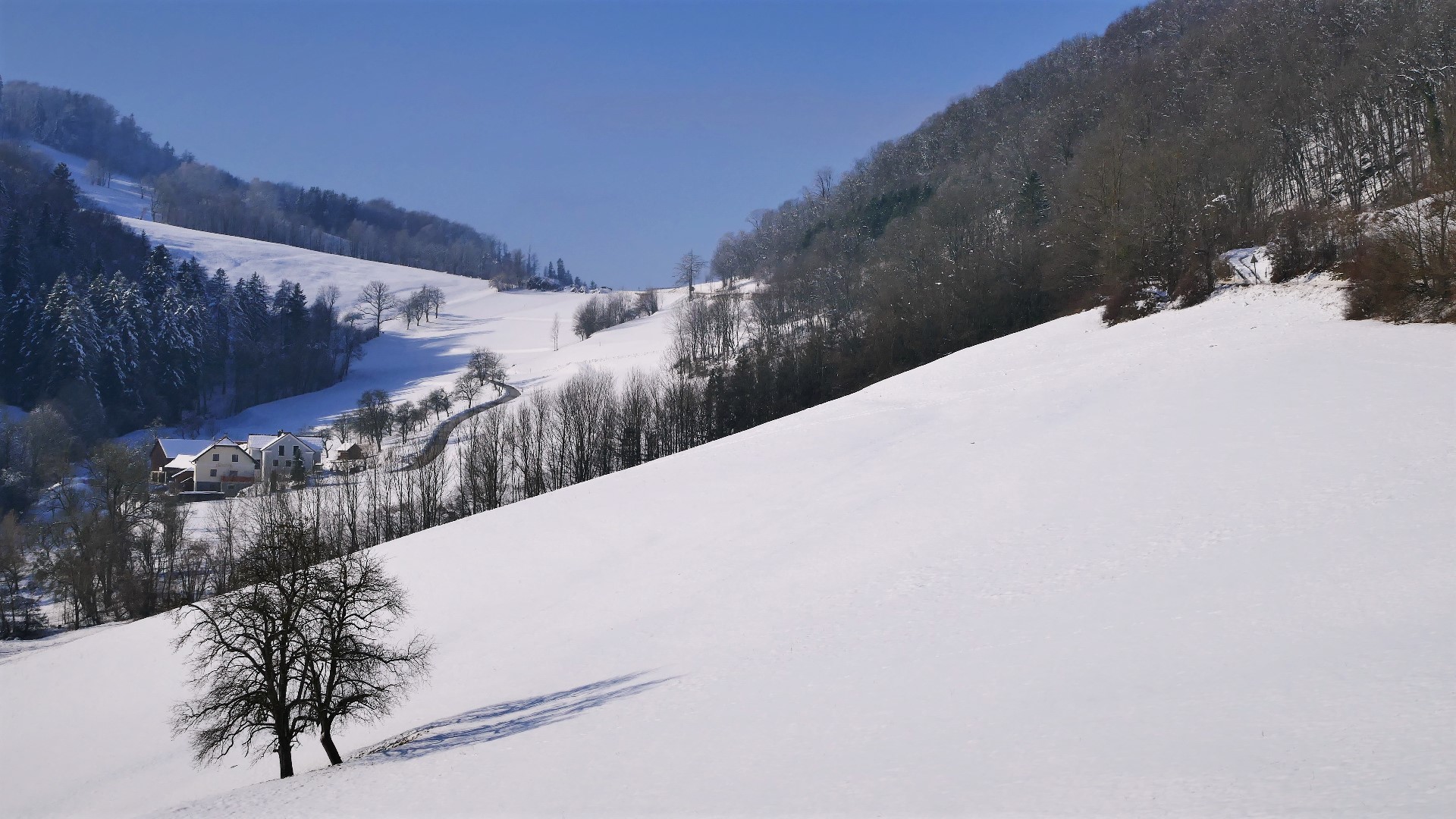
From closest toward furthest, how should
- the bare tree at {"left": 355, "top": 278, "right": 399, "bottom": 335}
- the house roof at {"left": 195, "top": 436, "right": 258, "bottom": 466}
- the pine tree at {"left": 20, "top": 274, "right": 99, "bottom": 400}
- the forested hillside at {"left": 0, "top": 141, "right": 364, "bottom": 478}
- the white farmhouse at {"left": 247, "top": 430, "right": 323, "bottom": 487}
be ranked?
the white farmhouse at {"left": 247, "top": 430, "right": 323, "bottom": 487} → the house roof at {"left": 195, "top": 436, "right": 258, "bottom": 466} → the pine tree at {"left": 20, "top": 274, "right": 99, "bottom": 400} → the forested hillside at {"left": 0, "top": 141, "right": 364, "bottom": 478} → the bare tree at {"left": 355, "top": 278, "right": 399, "bottom": 335}

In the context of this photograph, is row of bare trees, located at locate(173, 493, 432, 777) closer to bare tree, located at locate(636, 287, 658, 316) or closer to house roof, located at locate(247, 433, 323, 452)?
house roof, located at locate(247, 433, 323, 452)

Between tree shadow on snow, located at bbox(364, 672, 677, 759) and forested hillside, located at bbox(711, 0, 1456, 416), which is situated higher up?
forested hillside, located at bbox(711, 0, 1456, 416)

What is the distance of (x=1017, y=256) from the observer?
A: 7362 centimetres

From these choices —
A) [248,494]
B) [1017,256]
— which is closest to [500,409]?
[248,494]

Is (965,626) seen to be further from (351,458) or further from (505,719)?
(351,458)

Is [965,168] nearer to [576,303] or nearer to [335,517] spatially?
[576,303]

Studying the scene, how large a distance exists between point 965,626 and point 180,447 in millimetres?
97403

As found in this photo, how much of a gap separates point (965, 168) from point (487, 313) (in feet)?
→ 320

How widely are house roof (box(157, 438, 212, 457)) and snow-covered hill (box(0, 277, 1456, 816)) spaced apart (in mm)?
58881

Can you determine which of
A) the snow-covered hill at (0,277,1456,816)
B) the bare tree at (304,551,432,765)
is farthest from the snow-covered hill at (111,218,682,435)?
the bare tree at (304,551,432,765)

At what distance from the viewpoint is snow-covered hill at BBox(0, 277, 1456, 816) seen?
418 inches

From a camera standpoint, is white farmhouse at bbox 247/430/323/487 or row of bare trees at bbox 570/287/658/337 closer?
white farmhouse at bbox 247/430/323/487

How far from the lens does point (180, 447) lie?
89.9m

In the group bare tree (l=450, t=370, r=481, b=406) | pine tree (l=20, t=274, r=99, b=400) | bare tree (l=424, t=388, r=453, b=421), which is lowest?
bare tree (l=424, t=388, r=453, b=421)
